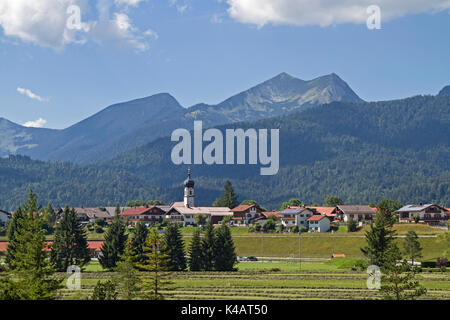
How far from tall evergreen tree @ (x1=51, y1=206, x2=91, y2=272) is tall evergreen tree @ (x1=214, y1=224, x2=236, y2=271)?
20.7 metres

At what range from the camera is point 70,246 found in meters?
97.5

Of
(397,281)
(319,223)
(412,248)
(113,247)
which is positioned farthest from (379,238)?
(319,223)

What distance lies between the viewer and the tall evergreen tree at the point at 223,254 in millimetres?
94000

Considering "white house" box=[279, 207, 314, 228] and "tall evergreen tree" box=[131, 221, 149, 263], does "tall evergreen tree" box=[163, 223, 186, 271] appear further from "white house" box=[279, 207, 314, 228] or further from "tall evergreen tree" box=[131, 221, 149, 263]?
"white house" box=[279, 207, 314, 228]

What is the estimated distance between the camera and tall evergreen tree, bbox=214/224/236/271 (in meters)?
94.0

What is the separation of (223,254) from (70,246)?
80.5 ft

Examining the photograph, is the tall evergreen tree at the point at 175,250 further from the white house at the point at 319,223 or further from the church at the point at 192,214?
the church at the point at 192,214

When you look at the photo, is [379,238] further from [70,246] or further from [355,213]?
[355,213]

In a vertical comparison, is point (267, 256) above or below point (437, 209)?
below

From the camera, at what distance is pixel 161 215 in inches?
7234
